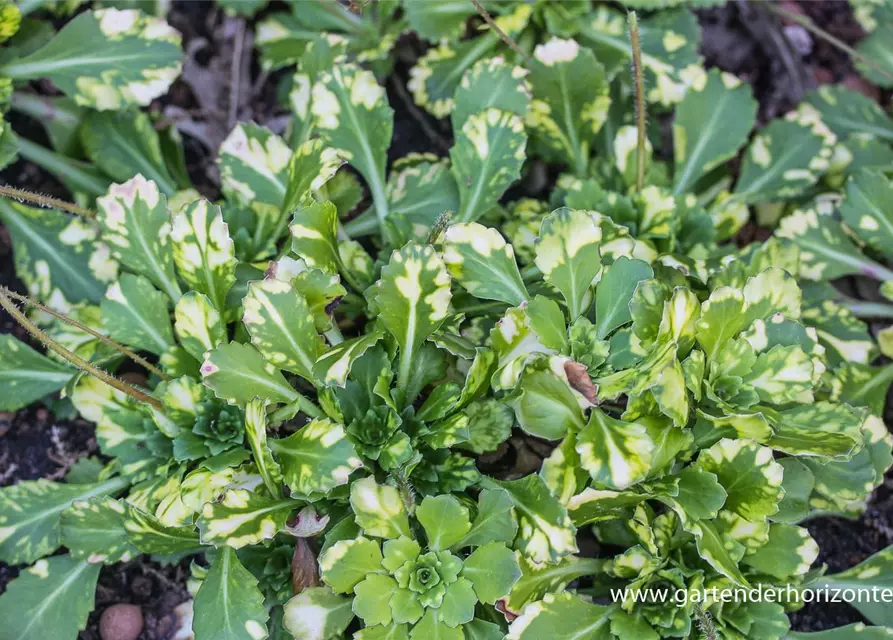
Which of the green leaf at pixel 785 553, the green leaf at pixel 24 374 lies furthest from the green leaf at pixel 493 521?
the green leaf at pixel 24 374

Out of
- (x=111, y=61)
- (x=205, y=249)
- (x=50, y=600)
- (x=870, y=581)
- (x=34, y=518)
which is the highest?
(x=111, y=61)

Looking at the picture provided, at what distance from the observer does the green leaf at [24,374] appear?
1667mm

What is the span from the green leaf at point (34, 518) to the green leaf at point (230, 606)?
0.30 m

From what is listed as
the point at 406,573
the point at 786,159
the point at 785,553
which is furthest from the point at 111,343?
the point at 786,159

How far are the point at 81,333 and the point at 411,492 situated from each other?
31.0 inches

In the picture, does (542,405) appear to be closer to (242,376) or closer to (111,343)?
(242,376)

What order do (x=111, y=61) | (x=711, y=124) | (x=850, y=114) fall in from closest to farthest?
(x=111, y=61) → (x=711, y=124) → (x=850, y=114)

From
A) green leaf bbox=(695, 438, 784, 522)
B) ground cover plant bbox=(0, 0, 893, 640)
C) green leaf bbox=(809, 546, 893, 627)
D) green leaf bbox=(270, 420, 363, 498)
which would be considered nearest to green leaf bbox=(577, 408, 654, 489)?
ground cover plant bbox=(0, 0, 893, 640)

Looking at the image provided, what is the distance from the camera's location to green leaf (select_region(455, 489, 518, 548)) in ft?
4.39

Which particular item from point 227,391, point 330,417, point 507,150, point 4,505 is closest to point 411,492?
→ point 330,417

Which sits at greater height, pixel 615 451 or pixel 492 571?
pixel 615 451

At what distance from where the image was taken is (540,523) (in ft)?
4.44

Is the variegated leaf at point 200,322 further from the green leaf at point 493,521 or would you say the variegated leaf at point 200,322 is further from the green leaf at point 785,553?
the green leaf at point 785,553

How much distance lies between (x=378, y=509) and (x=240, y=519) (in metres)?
0.23
